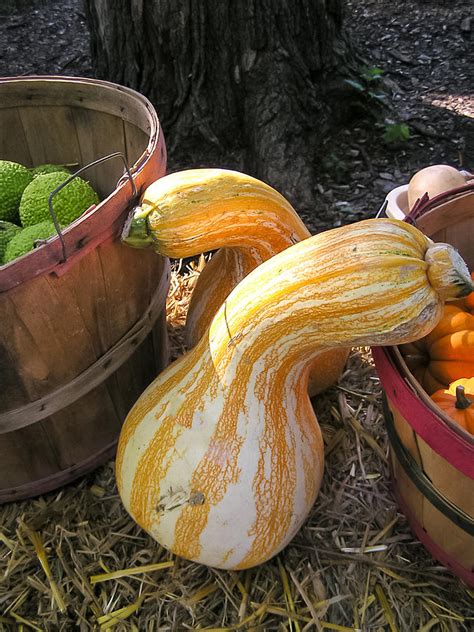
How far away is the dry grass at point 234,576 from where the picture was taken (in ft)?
5.15

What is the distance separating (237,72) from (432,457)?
2012 millimetres

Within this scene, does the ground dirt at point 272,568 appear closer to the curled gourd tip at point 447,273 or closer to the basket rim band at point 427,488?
the basket rim band at point 427,488

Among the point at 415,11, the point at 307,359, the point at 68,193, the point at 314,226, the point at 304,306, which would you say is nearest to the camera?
the point at 304,306

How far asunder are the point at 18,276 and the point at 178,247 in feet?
1.26

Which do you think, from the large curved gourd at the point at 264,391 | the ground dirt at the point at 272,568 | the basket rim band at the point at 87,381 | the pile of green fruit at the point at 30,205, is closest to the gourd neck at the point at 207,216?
the large curved gourd at the point at 264,391

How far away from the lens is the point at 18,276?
51.6 inches

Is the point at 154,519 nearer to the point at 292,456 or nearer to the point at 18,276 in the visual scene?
the point at 292,456

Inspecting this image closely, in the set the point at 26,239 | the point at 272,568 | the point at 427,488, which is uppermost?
the point at 26,239

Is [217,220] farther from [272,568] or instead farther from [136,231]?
[272,568]

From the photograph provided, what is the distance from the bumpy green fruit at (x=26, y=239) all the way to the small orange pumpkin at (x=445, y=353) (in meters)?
1.05

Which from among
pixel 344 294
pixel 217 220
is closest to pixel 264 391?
pixel 344 294

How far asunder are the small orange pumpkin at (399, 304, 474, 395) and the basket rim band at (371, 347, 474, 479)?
33 centimetres

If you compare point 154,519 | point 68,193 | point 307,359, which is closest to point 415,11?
point 68,193

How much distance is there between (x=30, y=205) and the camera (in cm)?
191
